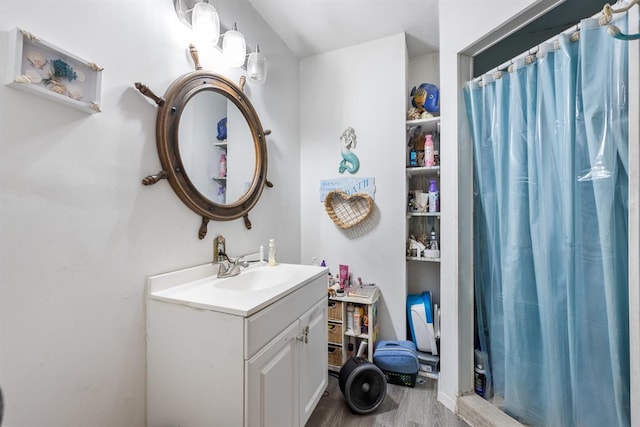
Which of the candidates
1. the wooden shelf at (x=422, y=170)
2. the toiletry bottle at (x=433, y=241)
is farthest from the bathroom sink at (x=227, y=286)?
the wooden shelf at (x=422, y=170)

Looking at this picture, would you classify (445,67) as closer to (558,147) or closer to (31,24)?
(558,147)

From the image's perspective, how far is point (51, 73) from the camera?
2.83ft

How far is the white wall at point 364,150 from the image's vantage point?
2121mm

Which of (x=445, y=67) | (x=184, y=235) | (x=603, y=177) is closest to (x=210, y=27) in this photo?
(x=184, y=235)

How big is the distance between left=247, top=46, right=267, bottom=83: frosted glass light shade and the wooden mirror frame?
0.07 m

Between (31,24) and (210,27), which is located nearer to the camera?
(31,24)

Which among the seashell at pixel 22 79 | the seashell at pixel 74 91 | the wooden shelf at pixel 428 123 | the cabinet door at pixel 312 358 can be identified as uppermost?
the wooden shelf at pixel 428 123

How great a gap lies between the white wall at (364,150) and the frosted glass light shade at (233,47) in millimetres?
974

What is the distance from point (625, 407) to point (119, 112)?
2175 mm

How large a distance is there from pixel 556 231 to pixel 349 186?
4.38ft

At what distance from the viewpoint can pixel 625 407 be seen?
1.03 meters

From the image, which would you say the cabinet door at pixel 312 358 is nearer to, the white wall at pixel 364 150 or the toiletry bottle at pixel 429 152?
the white wall at pixel 364 150

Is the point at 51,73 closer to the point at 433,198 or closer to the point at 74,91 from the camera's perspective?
the point at 74,91

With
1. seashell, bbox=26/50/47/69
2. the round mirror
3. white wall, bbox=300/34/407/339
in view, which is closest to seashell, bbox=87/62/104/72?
seashell, bbox=26/50/47/69
